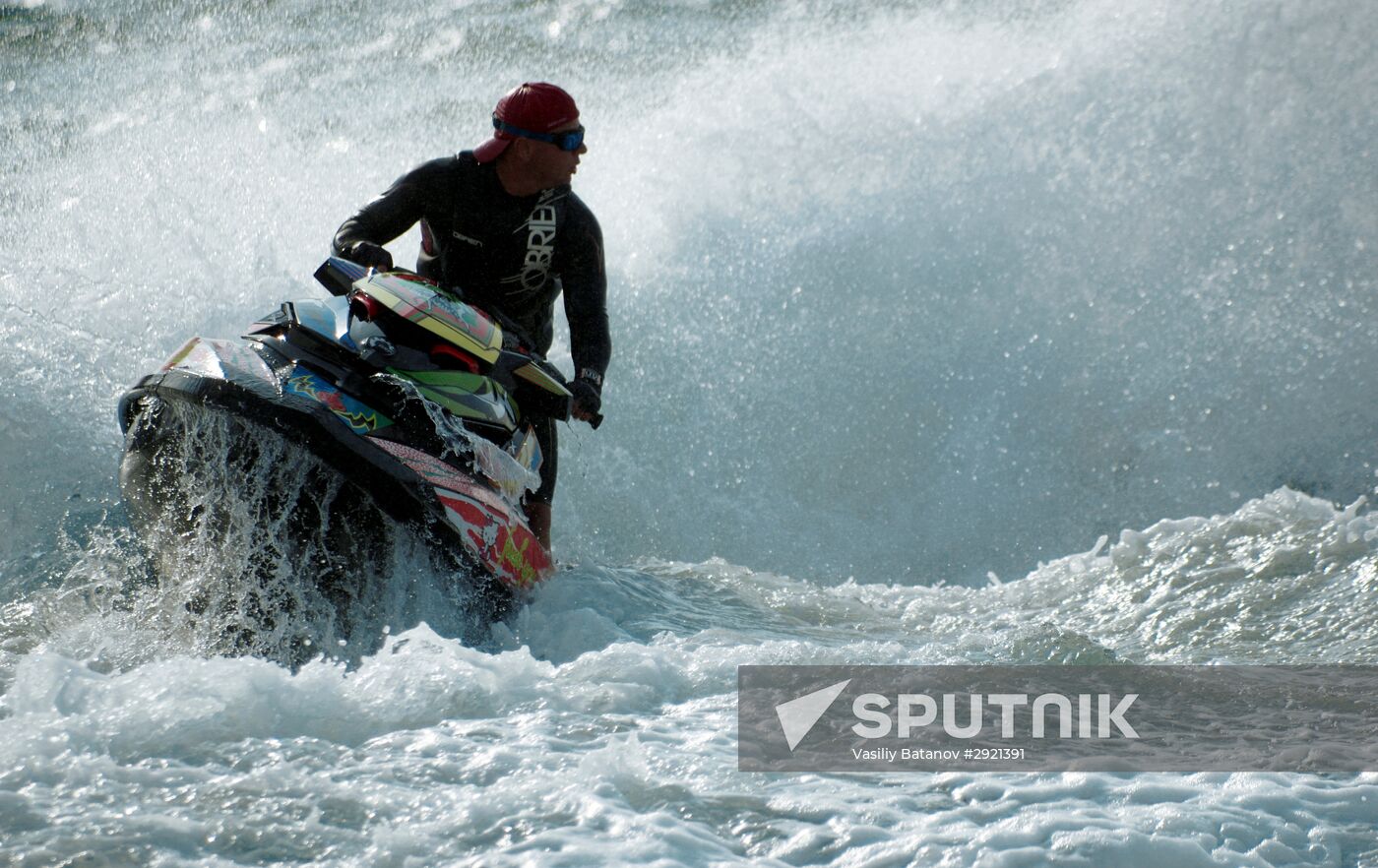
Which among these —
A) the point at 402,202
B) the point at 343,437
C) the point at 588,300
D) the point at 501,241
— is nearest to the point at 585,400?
the point at 588,300

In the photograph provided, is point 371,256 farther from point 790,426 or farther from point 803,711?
point 790,426

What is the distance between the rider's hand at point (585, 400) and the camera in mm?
4316

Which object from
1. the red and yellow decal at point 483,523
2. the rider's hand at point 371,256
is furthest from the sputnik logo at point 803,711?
the rider's hand at point 371,256

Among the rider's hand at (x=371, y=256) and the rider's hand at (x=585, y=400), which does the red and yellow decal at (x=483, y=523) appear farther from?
the rider's hand at (x=371, y=256)

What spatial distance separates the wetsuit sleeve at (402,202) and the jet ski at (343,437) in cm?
42

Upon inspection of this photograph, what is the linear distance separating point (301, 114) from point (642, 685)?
7782 mm

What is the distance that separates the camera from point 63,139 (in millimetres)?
9961

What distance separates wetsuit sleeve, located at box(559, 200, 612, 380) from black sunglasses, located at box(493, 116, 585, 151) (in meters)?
0.30

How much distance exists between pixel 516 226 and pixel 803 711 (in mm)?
1840

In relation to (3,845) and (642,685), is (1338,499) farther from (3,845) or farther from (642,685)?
(3,845)

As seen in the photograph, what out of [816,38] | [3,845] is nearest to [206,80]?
[816,38]

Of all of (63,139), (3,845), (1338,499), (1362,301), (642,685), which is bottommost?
(3,845)

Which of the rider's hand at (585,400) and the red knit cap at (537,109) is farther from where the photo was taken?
the rider's hand at (585,400)

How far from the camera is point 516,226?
4.35 metres
